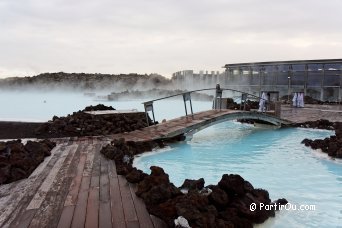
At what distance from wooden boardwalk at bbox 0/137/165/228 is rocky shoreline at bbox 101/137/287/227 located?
15 centimetres

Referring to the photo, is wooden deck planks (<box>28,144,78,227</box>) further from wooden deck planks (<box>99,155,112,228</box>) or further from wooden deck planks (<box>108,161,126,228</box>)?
wooden deck planks (<box>108,161,126,228</box>)

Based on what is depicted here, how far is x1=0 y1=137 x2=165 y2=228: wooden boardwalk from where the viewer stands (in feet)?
12.9

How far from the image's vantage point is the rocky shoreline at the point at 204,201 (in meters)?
3.90

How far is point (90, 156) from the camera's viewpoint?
742 centimetres

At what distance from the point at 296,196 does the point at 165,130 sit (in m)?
5.28

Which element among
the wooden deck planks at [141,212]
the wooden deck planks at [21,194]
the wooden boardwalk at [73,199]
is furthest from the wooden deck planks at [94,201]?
the wooden deck planks at [21,194]

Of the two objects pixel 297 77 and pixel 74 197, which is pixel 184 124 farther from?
pixel 297 77

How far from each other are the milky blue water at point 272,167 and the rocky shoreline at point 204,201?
37 centimetres

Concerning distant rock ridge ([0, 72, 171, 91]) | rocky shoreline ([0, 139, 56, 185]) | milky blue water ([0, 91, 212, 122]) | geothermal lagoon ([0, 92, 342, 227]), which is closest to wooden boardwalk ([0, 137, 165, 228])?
rocky shoreline ([0, 139, 56, 185])

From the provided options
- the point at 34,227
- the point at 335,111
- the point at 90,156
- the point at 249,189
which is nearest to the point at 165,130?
the point at 90,156

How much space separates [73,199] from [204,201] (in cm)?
170

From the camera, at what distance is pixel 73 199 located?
4.64 metres

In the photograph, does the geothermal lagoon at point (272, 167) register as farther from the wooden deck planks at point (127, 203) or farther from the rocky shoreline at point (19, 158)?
the rocky shoreline at point (19, 158)

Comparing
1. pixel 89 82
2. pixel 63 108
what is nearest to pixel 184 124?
A: pixel 63 108
